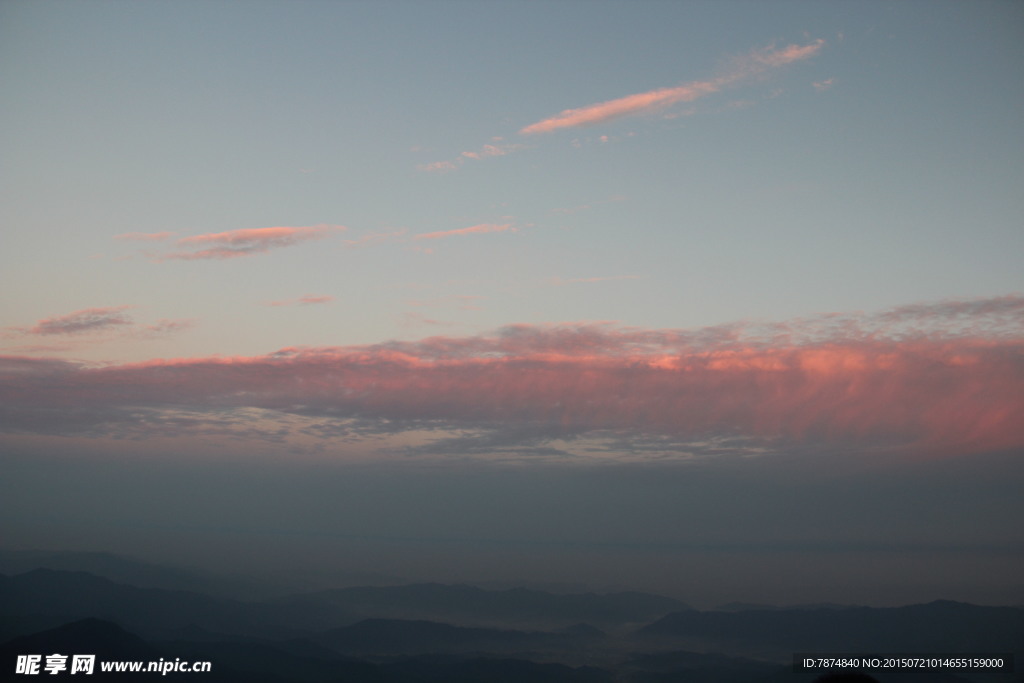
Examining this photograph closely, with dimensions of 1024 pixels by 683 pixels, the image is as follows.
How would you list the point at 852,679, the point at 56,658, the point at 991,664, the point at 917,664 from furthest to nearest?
the point at 917,664 → the point at 991,664 → the point at 56,658 → the point at 852,679

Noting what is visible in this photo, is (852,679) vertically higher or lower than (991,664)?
higher

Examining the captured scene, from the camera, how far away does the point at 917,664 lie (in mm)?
69562

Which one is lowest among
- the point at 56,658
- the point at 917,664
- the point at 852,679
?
the point at 917,664

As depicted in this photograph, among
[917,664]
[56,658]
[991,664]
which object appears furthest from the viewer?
[917,664]

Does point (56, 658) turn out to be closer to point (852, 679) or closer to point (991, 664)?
point (852, 679)

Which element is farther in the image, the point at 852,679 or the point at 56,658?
the point at 56,658

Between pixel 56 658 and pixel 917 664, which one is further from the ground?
pixel 56 658

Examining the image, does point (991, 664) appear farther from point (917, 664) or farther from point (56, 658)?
point (56, 658)

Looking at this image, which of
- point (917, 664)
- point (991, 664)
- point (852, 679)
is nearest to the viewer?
point (852, 679)

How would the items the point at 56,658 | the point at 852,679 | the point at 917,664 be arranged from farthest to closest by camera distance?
the point at 917,664 < the point at 56,658 < the point at 852,679

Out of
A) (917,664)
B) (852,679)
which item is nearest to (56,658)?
(852,679)

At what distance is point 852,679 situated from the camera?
1281cm

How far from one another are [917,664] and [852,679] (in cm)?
7380

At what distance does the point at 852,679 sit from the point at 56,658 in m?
64.1
